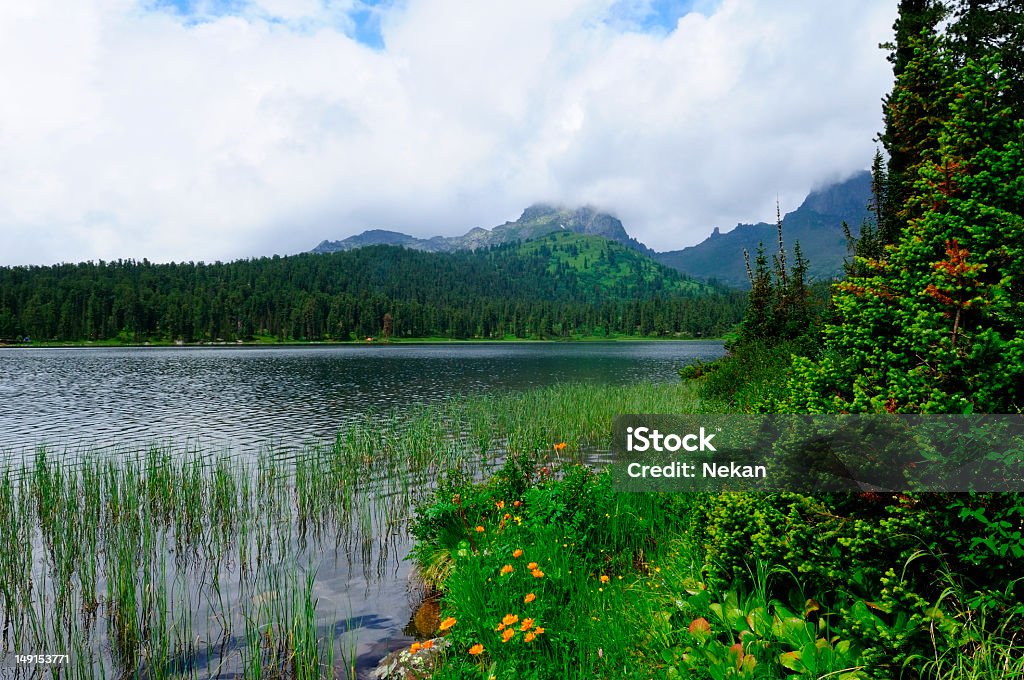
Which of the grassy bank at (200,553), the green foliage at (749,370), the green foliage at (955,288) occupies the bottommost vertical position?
the grassy bank at (200,553)

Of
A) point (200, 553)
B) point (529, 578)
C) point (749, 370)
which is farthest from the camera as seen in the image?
point (749, 370)

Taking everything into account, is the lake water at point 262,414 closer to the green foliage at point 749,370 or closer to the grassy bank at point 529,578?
the grassy bank at point 529,578

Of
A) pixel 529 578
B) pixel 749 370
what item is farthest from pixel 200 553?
pixel 749 370

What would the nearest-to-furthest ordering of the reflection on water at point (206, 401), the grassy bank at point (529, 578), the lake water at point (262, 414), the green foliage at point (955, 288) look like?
the grassy bank at point (529, 578), the green foliage at point (955, 288), the lake water at point (262, 414), the reflection on water at point (206, 401)

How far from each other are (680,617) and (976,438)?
302 cm

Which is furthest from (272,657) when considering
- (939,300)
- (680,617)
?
(939,300)

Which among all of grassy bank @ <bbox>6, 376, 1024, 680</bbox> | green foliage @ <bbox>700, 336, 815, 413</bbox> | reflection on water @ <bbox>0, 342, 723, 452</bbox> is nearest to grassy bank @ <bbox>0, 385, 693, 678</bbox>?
grassy bank @ <bbox>6, 376, 1024, 680</bbox>

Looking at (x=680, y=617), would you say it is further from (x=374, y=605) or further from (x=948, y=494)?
(x=374, y=605)

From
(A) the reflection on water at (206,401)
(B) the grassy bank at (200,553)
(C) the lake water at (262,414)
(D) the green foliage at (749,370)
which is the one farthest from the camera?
(A) the reflection on water at (206,401)

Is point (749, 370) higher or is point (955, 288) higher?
point (955, 288)

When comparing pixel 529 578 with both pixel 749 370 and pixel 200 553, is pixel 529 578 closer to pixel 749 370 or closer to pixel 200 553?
pixel 200 553

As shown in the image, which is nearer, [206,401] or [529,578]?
[529,578]

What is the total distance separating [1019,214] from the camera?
374cm

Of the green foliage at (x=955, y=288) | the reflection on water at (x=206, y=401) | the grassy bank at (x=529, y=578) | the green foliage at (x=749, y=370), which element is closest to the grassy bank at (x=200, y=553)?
the grassy bank at (x=529, y=578)
